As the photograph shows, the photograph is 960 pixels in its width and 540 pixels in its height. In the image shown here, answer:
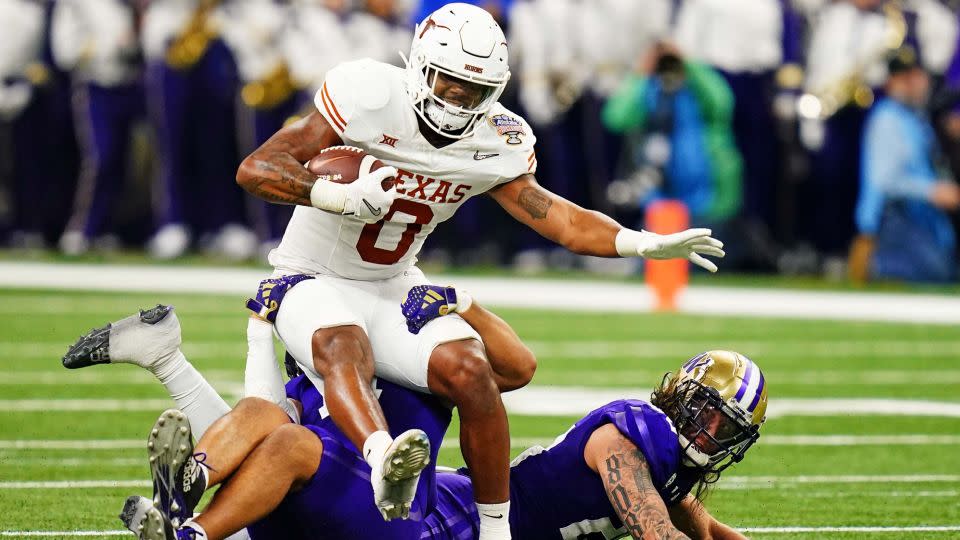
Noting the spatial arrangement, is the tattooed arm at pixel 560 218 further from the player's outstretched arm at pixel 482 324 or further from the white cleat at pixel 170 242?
the white cleat at pixel 170 242

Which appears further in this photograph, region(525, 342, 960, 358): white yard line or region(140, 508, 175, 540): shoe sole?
region(525, 342, 960, 358): white yard line

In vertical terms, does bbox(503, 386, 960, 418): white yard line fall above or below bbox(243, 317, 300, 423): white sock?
below

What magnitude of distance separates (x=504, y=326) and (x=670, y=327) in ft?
19.0

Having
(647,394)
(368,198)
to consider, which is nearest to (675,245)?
(368,198)

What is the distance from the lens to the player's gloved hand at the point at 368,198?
185 inches

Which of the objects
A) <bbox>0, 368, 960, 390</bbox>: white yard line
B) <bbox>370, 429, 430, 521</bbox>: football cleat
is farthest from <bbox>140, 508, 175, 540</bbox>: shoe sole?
<bbox>0, 368, 960, 390</bbox>: white yard line

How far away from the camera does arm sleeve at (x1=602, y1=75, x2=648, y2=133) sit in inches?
531

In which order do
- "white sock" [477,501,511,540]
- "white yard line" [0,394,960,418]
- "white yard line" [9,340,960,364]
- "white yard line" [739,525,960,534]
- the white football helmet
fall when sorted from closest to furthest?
"white sock" [477,501,511,540] < the white football helmet < "white yard line" [739,525,960,534] < "white yard line" [0,394,960,418] < "white yard line" [9,340,960,364]

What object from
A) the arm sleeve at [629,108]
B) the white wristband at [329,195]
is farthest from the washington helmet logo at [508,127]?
the arm sleeve at [629,108]

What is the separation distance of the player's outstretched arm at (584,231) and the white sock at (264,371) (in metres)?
0.83

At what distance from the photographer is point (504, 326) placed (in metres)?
5.10

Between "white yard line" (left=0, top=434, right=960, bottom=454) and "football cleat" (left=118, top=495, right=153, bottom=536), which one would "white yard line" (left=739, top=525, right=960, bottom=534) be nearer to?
"white yard line" (left=0, top=434, right=960, bottom=454)

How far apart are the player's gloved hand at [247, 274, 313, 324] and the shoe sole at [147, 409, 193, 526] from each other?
766mm

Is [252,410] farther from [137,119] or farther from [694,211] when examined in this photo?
[137,119]
